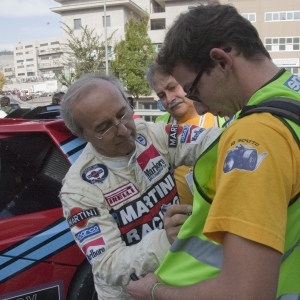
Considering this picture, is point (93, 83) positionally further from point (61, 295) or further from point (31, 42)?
point (31, 42)

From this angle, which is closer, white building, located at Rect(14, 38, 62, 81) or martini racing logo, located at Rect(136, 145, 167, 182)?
martini racing logo, located at Rect(136, 145, 167, 182)

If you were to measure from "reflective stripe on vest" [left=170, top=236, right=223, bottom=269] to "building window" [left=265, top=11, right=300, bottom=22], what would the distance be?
40736mm

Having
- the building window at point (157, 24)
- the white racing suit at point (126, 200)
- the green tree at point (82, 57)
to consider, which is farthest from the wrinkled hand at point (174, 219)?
the building window at point (157, 24)

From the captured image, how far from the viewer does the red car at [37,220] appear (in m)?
2.57

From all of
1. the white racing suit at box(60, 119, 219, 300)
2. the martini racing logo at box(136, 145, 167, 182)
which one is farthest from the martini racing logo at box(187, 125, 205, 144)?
the martini racing logo at box(136, 145, 167, 182)

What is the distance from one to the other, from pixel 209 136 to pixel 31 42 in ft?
419

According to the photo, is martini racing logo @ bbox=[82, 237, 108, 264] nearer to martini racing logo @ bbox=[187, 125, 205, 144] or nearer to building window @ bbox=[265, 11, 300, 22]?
martini racing logo @ bbox=[187, 125, 205, 144]

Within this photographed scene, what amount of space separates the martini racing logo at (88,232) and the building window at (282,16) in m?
40.3

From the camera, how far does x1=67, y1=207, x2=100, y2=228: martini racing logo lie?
174 cm

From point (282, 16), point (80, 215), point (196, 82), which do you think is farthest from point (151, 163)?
point (282, 16)

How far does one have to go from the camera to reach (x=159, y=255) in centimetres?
151

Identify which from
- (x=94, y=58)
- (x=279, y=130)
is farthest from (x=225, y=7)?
(x=94, y=58)

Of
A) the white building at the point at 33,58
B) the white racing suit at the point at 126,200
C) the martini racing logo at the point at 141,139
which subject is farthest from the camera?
the white building at the point at 33,58

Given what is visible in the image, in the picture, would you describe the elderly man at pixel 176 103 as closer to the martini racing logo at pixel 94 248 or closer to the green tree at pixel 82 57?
the martini racing logo at pixel 94 248
